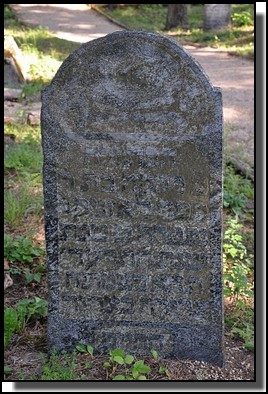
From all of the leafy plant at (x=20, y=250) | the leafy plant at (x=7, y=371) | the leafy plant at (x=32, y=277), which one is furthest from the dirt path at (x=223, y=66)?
the leafy plant at (x=7, y=371)

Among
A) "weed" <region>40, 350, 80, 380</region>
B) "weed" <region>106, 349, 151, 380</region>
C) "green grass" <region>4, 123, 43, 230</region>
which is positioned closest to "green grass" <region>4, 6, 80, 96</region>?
"green grass" <region>4, 123, 43, 230</region>

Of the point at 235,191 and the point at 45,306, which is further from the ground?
the point at 235,191

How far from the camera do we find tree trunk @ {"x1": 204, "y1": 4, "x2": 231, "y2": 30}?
612 inches

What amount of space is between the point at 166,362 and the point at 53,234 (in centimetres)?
81

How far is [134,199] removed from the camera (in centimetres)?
295

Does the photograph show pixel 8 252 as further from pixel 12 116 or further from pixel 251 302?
pixel 12 116

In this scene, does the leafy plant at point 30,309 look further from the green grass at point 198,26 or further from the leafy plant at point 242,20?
the leafy plant at point 242,20

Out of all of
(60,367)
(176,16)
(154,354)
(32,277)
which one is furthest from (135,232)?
(176,16)

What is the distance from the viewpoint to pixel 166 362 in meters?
3.08

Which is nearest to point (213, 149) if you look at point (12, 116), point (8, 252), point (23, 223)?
point (8, 252)

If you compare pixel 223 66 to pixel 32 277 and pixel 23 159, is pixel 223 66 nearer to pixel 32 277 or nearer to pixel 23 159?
pixel 23 159

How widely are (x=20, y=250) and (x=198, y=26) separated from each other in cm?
1475

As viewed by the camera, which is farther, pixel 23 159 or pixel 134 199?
pixel 23 159

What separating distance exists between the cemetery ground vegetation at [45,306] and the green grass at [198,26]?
25.8 ft
